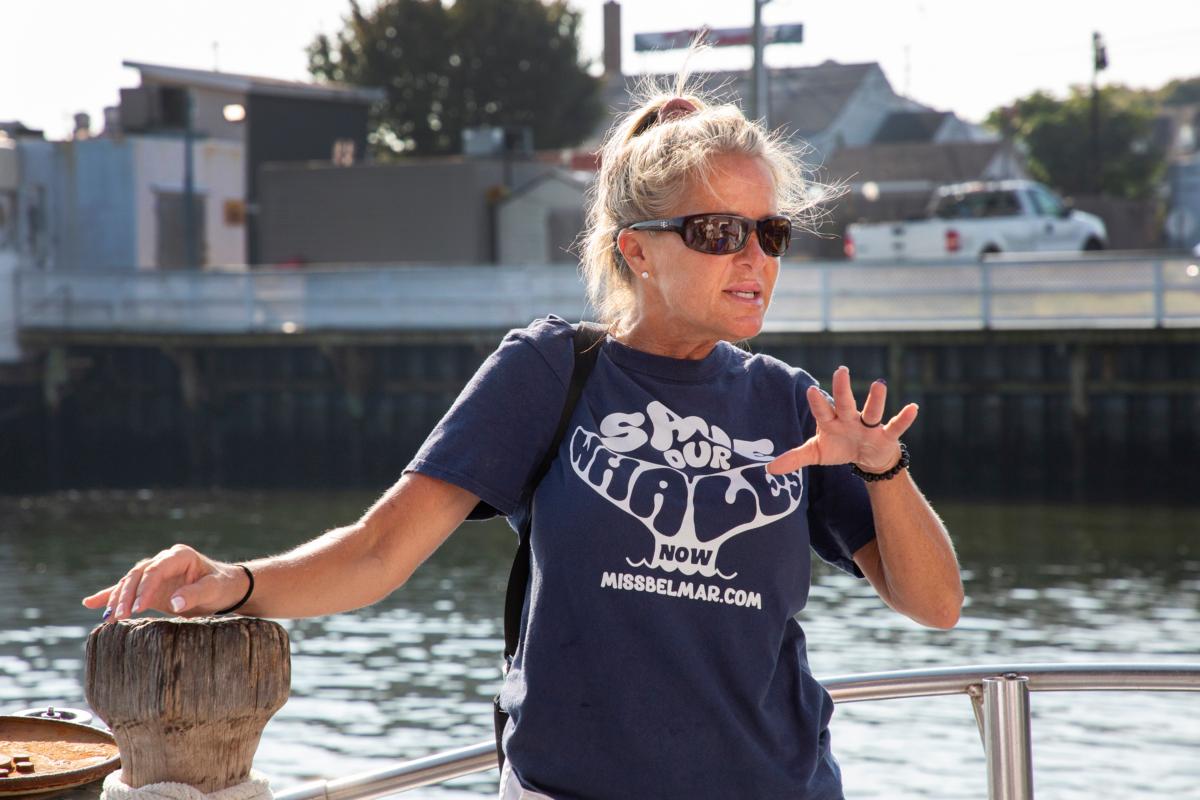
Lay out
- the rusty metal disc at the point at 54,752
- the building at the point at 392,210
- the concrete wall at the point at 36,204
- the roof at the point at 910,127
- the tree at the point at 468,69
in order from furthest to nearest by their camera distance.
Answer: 1. the roof at the point at 910,127
2. the tree at the point at 468,69
3. the building at the point at 392,210
4. the concrete wall at the point at 36,204
5. the rusty metal disc at the point at 54,752

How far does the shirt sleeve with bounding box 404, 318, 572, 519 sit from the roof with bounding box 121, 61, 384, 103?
42771 millimetres

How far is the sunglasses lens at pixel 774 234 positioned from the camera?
2.37 meters

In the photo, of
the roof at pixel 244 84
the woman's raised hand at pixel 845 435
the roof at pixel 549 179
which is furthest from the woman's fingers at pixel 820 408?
the roof at pixel 244 84

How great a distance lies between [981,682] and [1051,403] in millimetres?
25231

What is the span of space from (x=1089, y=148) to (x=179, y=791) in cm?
6463

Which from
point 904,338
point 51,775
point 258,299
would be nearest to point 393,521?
point 51,775

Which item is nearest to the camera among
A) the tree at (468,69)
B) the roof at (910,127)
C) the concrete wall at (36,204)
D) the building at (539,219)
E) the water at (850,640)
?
the water at (850,640)

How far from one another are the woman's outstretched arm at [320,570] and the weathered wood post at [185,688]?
0.06 meters

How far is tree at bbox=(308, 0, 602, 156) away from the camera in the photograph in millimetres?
58656

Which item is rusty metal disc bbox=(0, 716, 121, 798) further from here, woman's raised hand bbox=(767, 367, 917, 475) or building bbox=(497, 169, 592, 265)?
building bbox=(497, 169, 592, 265)

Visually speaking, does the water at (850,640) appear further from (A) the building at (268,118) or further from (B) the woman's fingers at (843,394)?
(A) the building at (268,118)

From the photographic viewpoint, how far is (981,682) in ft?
8.20

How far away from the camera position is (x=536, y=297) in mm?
27469

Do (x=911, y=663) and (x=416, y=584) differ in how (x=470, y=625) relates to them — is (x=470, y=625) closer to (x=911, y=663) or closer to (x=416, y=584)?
(x=416, y=584)
